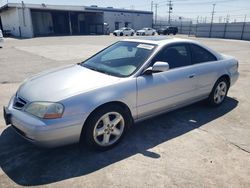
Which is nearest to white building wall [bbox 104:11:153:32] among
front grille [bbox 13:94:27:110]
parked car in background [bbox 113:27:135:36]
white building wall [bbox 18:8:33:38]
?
parked car in background [bbox 113:27:135:36]

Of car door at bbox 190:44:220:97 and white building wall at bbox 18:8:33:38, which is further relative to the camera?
white building wall at bbox 18:8:33:38

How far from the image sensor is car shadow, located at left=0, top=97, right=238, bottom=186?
8.93 feet

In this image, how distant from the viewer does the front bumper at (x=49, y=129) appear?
263cm

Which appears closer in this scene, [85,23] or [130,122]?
[130,122]

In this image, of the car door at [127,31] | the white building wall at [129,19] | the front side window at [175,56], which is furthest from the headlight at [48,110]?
the white building wall at [129,19]

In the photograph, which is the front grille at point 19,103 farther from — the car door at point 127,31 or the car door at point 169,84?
the car door at point 127,31

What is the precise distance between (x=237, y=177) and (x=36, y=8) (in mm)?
37727

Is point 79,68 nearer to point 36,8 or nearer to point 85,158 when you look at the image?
point 85,158

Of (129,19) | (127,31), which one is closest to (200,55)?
(127,31)

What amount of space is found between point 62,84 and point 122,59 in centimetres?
124

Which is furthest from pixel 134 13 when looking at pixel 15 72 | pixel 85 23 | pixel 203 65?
pixel 203 65

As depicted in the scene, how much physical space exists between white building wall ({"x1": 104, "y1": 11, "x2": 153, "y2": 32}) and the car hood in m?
44.8

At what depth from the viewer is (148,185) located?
256cm

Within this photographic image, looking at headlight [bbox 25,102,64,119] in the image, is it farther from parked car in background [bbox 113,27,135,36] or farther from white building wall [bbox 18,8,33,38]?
parked car in background [bbox 113,27,135,36]
